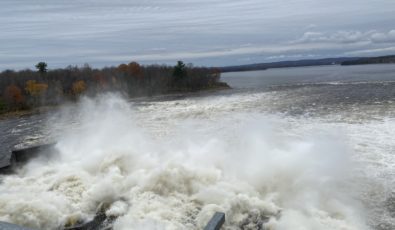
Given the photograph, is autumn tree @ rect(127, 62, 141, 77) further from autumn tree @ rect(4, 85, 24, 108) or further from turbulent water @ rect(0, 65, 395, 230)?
turbulent water @ rect(0, 65, 395, 230)

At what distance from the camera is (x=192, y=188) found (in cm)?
1440

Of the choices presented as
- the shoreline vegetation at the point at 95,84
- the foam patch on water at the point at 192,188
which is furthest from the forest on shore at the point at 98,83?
the foam patch on water at the point at 192,188

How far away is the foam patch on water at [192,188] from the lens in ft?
40.4

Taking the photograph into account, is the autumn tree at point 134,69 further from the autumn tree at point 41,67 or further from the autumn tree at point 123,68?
the autumn tree at point 41,67

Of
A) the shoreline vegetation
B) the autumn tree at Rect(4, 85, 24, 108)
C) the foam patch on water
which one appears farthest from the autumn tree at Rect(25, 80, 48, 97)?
the foam patch on water

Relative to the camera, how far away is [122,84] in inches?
3738

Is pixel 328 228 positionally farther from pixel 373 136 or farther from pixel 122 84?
pixel 122 84

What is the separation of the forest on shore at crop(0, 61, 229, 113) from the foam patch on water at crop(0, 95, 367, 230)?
5596 centimetres

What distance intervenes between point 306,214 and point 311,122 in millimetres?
18233

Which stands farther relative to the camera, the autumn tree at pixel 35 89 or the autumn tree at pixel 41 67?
the autumn tree at pixel 41 67

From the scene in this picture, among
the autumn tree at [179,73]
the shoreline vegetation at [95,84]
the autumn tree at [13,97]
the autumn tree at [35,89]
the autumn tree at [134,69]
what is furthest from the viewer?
the autumn tree at [134,69]

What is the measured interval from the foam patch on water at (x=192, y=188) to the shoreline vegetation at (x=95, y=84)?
5426cm

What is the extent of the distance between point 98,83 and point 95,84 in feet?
7.33

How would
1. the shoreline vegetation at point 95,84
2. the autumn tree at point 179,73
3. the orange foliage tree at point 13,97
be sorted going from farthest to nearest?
the autumn tree at point 179,73 → the shoreline vegetation at point 95,84 → the orange foliage tree at point 13,97
